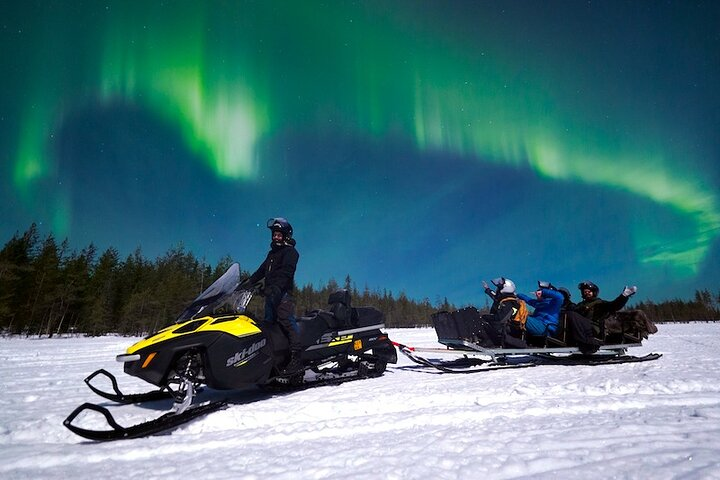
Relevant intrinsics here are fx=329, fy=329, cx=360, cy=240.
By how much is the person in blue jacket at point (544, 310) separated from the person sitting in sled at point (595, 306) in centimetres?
63

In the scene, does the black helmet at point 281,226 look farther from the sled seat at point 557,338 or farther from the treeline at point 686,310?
the treeline at point 686,310

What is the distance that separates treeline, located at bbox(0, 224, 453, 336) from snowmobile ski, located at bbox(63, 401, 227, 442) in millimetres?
28714

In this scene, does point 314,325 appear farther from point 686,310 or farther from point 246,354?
point 686,310

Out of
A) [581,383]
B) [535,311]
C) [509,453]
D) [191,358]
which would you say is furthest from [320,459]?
Answer: [535,311]

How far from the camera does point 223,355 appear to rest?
388 cm

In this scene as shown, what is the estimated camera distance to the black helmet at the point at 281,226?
17.1 ft

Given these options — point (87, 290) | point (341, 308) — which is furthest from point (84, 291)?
point (341, 308)

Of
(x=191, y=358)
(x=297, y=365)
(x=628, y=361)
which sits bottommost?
(x=628, y=361)

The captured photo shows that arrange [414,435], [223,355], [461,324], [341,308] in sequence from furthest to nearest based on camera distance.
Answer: [461,324], [341,308], [223,355], [414,435]

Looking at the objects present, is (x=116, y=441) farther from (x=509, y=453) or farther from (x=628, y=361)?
(x=628, y=361)

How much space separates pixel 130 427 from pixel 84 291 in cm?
4884

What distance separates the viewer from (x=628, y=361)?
661 cm

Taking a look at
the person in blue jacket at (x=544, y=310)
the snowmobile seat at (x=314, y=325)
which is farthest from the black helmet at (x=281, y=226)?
the person in blue jacket at (x=544, y=310)

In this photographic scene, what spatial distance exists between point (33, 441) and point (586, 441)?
15.6 ft
